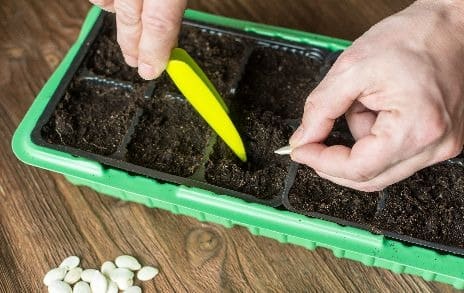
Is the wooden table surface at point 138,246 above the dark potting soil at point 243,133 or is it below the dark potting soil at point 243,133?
below

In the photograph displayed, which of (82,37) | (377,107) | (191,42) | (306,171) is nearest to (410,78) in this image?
(377,107)

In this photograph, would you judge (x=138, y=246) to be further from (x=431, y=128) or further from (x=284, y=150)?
(x=431, y=128)

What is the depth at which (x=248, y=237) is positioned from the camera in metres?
0.84

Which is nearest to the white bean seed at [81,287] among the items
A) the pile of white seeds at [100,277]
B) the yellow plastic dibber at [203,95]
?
the pile of white seeds at [100,277]

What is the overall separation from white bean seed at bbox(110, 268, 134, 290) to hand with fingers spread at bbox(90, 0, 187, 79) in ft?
0.85

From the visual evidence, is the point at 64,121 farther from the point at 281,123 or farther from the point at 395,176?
the point at 395,176

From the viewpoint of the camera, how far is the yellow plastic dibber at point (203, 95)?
76 cm

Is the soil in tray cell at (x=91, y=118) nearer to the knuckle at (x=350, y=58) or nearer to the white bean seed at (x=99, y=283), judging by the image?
the white bean seed at (x=99, y=283)

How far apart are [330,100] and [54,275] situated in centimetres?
42

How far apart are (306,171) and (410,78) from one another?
24 cm

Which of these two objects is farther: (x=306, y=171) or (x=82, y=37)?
(x=82, y=37)

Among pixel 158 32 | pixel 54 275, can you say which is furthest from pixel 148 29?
pixel 54 275

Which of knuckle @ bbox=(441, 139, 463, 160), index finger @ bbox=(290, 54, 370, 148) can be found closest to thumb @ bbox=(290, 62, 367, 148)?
index finger @ bbox=(290, 54, 370, 148)

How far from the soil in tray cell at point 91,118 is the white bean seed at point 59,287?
18 cm
